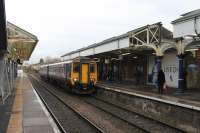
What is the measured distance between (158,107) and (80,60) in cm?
1061

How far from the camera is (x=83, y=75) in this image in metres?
27.3

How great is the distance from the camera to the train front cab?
27.1 metres

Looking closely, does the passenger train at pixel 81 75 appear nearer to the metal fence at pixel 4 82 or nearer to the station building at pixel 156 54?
the station building at pixel 156 54

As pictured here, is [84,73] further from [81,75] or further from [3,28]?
[3,28]

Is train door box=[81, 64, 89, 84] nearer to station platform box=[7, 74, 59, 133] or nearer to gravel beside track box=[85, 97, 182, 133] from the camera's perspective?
gravel beside track box=[85, 97, 182, 133]

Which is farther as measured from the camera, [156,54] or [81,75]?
[81,75]

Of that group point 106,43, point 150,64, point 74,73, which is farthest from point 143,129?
point 106,43

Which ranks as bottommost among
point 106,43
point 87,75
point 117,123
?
point 117,123

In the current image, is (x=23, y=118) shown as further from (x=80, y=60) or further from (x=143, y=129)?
(x=80, y=60)

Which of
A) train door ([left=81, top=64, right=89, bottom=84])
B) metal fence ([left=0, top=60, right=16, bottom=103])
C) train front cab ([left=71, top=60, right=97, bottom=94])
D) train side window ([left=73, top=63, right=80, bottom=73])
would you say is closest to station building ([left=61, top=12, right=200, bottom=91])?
train front cab ([left=71, top=60, right=97, bottom=94])

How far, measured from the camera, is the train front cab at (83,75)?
2709 centimetres

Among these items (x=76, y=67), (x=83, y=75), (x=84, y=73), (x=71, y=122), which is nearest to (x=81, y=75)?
(x=83, y=75)

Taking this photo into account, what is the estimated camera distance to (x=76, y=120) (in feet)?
54.0

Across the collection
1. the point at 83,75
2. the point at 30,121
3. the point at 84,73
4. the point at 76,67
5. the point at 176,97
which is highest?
the point at 76,67
